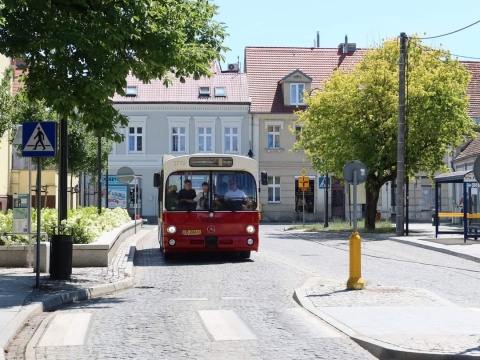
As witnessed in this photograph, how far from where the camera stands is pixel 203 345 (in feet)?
31.8

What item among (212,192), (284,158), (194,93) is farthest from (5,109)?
(284,158)

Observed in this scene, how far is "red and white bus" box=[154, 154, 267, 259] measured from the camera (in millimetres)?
21922

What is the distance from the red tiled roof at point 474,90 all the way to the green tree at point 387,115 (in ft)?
72.2

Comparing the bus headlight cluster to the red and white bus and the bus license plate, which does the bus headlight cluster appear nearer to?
the red and white bus

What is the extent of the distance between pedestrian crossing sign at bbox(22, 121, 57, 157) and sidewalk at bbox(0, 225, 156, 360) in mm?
2251

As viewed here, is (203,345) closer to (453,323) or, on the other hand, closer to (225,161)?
(453,323)

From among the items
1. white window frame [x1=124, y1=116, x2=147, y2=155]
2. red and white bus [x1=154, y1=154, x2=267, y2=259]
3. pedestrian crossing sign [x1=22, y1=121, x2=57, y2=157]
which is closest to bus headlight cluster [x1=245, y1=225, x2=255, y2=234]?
red and white bus [x1=154, y1=154, x2=267, y2=259]

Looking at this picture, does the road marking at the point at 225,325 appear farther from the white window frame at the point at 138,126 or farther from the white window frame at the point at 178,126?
the white window frame at the point at 138,126

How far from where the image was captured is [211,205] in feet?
72.0

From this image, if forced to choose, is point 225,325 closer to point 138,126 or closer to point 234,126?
point 234,126

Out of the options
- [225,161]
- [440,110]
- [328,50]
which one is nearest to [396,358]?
[225,161]

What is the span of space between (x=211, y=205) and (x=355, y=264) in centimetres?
777

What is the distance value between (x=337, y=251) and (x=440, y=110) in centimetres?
1553

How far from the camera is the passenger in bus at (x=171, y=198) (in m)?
22.0
